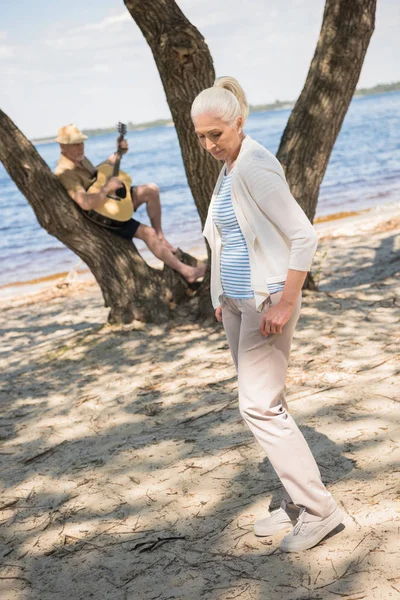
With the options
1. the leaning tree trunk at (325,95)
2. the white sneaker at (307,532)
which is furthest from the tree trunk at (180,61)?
the white sneaker at (307,532)

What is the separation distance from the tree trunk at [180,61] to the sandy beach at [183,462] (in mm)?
1498

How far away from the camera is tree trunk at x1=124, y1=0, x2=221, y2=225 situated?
5.75 metres

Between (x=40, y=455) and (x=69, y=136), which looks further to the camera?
(x=69, y=136)

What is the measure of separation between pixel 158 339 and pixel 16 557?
10.2 ft

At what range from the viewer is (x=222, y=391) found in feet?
16.4

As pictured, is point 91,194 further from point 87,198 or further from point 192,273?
point 192,273

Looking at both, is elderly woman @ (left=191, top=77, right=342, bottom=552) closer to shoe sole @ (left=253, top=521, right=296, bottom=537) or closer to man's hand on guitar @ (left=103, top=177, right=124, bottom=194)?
shoe sole @ (left=253, top=521, right=296, bottom=537)

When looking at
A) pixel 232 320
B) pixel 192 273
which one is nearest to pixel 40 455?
pixel 232 320

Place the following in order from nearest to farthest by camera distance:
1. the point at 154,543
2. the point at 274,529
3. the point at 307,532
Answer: the point at 307,532, the point at 274,529, the point at 154,543

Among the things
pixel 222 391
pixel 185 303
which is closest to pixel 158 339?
pixel 185 303

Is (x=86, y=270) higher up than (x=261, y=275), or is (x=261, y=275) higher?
(x=261, y=275)

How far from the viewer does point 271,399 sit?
2826mm

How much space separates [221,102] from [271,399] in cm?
113

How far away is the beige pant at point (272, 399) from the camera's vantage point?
9.25ft
